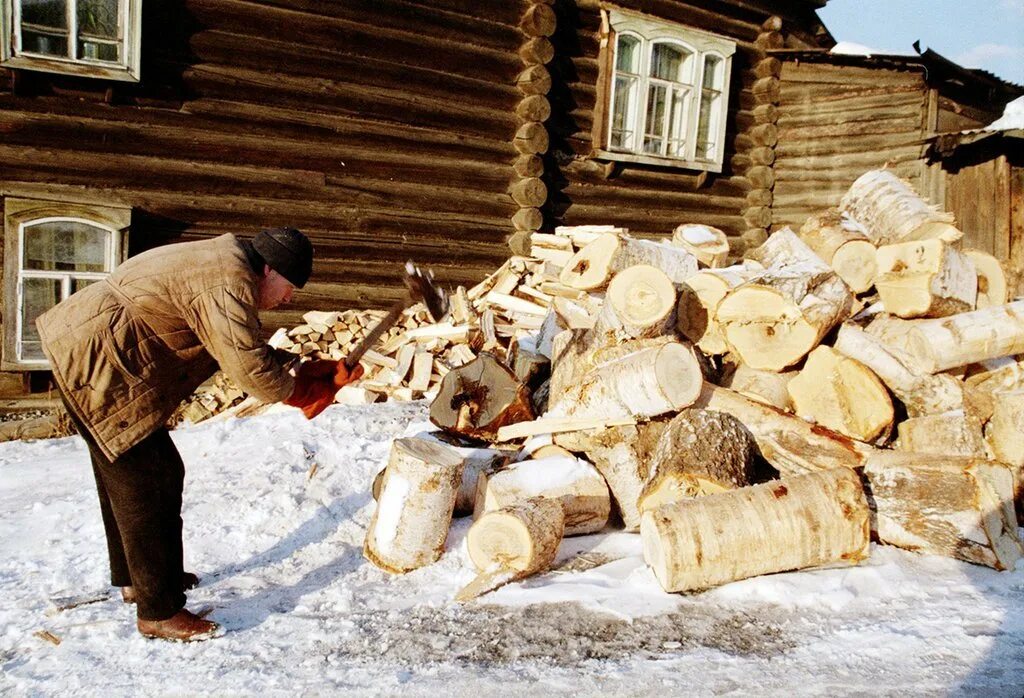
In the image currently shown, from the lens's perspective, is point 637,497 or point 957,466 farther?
point 637,497

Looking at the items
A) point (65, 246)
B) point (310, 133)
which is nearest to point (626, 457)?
point (310, 133)

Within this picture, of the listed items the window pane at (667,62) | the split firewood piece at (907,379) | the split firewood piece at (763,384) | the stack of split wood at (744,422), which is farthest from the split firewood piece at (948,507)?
the window pane at (667,62)

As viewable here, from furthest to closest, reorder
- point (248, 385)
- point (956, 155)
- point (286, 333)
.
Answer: point (956, 155) → point (286, 333) → point (248, 385)

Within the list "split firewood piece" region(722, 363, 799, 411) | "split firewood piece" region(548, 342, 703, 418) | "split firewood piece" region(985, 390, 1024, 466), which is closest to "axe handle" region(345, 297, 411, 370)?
"split firewood piece" region(548, 342, 703, 418)

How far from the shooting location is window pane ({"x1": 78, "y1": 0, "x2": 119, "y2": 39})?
684 centimetres

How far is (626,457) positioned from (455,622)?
149 cm

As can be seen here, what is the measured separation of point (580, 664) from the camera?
3.01 m

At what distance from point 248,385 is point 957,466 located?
3338 mm

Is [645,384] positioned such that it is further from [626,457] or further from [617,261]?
[617,261]

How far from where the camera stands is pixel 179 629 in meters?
3.23

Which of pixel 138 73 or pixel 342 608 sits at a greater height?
pixel 138 73

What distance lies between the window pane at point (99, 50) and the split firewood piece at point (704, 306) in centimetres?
524

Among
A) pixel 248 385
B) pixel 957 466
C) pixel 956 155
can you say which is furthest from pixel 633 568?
pixel 956 155

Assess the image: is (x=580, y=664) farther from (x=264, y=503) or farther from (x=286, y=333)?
(x=286, y=333)
